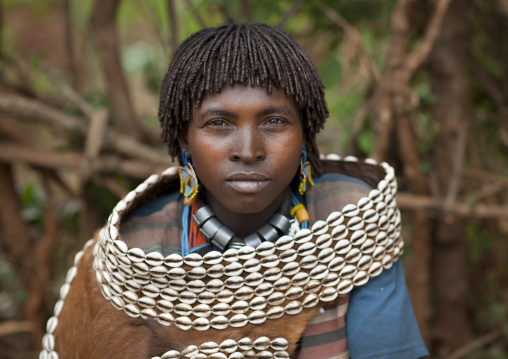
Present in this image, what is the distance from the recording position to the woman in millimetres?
1375

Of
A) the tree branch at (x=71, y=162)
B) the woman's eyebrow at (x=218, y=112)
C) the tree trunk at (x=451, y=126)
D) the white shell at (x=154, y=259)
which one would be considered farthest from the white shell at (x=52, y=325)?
the tree trunk at (x=451, y=126)

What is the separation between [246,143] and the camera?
134 cm

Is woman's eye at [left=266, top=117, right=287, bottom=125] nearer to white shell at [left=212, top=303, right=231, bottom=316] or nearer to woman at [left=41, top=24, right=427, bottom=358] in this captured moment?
woman at [left=41, top=24, right=427, bottom=358]

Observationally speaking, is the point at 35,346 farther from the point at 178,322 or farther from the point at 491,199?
the point at 491,199

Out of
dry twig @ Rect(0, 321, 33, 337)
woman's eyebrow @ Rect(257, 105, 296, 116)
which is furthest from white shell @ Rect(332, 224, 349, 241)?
dry twig @ Rect(0, 321, 33, 337)

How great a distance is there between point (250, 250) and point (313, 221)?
258mm

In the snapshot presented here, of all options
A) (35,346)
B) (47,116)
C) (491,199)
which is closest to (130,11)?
(47,116)

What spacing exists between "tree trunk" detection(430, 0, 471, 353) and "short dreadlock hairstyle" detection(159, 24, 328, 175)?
1.38 metres

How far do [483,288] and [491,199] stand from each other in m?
0.52

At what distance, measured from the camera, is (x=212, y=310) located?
1.42 m

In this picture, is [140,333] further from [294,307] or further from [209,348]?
[294,307]

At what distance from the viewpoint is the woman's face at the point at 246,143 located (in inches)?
53.3

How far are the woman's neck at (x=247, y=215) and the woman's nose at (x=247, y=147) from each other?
24 cm

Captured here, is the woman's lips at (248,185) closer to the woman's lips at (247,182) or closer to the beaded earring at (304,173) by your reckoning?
the woman's lips at (247,182)
